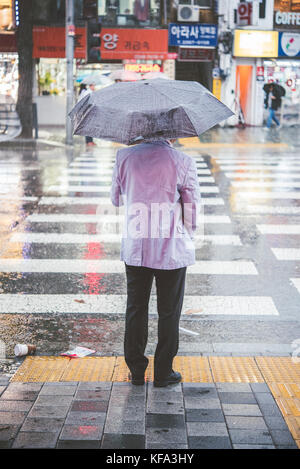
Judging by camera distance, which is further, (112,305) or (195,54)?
(195,54)

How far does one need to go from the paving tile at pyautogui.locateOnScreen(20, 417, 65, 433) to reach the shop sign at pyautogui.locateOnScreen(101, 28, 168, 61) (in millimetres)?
25646

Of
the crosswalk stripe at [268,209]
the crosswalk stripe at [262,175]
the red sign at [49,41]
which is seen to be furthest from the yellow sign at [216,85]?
the crosswalk stripe at [268,209]

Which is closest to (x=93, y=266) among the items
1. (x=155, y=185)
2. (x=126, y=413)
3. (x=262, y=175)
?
(x=155, y=185)

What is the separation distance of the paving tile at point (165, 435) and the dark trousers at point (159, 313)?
2.50 feet

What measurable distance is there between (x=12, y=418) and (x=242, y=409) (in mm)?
1468

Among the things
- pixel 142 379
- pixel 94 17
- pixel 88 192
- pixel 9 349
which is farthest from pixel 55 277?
pixel 94 17

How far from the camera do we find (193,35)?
28.6 metres

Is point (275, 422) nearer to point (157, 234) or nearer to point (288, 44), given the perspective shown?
point (157, 234)

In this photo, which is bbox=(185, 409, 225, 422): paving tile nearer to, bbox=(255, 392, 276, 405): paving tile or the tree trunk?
bbox=(255, 392, 276, 405): paving tile

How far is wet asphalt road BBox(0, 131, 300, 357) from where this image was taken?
6.24 metres

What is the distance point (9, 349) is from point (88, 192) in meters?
7.97

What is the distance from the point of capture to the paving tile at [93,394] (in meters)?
4.52

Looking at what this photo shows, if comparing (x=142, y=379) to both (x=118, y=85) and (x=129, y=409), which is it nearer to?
(x=129, y=409)

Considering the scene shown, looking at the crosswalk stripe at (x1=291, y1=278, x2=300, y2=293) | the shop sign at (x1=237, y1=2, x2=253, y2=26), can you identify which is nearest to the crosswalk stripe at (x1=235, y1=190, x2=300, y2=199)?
the crosswalk stripe at (x1=291, y1=278, x2=300, y2=293)
